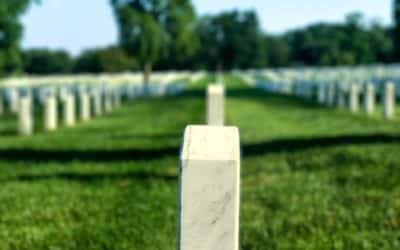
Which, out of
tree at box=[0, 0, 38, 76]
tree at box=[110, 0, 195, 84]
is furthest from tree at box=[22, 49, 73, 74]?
tree at box=[0, 0, 38, 76]

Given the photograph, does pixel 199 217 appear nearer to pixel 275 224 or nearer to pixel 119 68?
pixel 275 224

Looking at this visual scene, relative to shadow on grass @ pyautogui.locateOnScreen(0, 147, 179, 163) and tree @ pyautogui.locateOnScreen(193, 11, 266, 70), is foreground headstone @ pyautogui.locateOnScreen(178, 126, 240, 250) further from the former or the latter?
tree @ pyautogui.locateOnScreen(193, 11, 266, 70)

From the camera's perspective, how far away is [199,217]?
349cm

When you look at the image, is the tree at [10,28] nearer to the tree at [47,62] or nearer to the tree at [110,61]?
the tree at [110,61]

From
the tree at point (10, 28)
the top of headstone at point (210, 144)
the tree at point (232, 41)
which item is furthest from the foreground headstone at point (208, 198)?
the tree at point (232, 41)

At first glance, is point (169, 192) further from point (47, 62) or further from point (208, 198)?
point (47, 62)

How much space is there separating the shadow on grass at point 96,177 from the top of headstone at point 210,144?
6906mm

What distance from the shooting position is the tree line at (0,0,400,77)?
5948 cm

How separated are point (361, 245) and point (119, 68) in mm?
100652

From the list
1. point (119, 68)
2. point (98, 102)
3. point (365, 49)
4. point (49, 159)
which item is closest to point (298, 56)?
point (365, 49)

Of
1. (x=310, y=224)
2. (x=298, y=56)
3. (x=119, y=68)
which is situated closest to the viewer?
(x=310, y=224)

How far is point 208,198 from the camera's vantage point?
346 centimetres

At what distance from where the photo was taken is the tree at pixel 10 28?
43.2 meters

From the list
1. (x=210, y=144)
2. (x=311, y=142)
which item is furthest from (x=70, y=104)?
(x=210, y=144)
